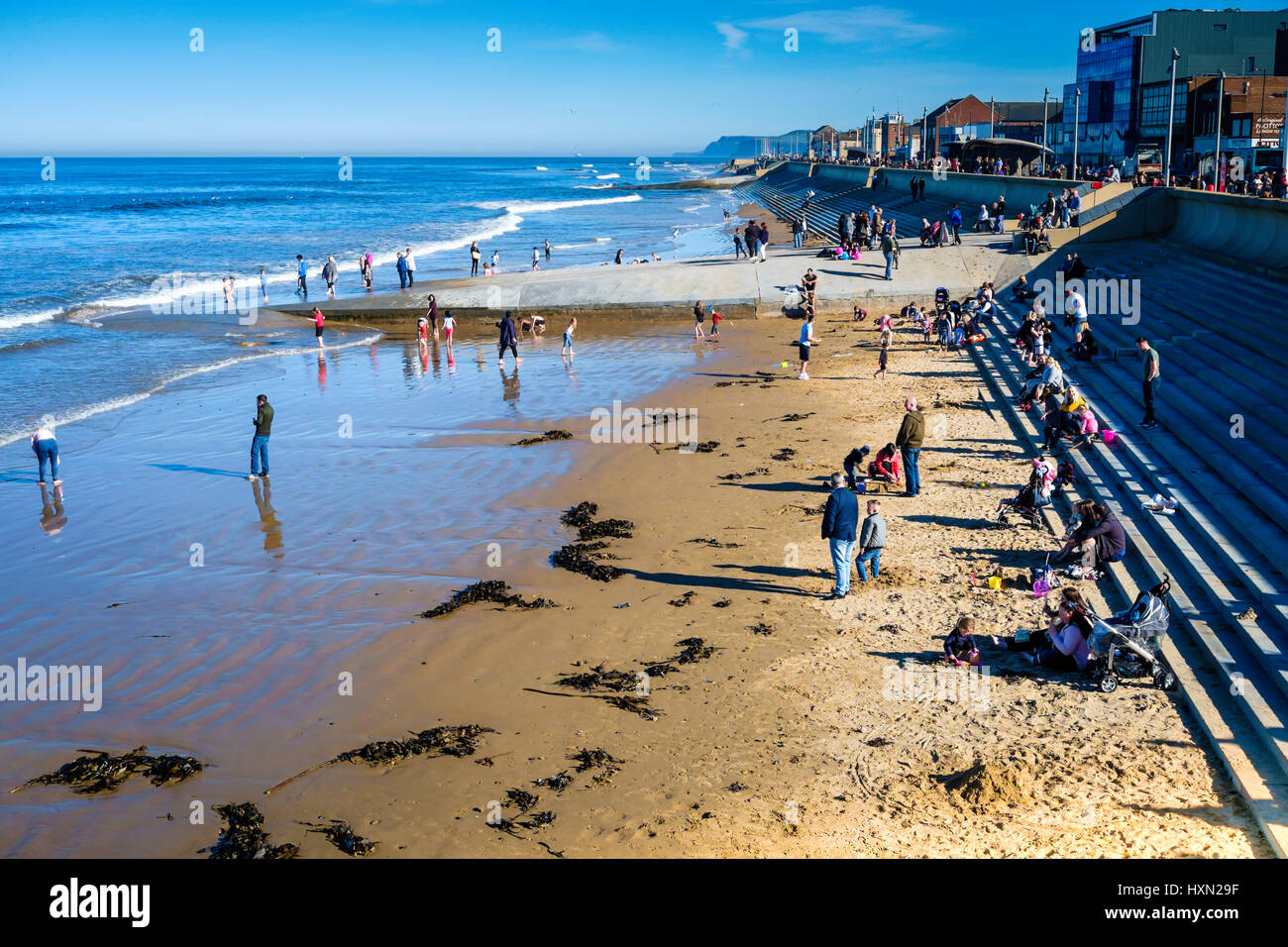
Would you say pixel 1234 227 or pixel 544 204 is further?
pixel 544 204

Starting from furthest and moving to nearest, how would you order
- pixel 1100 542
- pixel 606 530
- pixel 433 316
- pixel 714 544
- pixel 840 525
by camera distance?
pixel 433 316, pixel 606 530, pixel 714 544, pixel 1100 542, pixel 840 525

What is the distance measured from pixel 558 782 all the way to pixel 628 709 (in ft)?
4.17

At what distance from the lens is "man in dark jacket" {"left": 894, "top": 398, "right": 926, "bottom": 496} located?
1398 cm

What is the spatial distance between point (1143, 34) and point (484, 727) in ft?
263

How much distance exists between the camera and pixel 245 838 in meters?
7.23

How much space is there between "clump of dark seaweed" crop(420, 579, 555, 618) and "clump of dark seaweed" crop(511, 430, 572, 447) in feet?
21.4

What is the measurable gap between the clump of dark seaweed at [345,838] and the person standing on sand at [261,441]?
9872mm

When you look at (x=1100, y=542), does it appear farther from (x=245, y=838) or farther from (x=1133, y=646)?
(x=245, y=838)

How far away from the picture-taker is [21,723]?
9.06m

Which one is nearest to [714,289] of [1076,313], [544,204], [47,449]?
[1076,313]

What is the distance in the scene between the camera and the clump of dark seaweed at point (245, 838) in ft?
23.0

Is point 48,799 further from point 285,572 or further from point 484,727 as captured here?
point 285,572

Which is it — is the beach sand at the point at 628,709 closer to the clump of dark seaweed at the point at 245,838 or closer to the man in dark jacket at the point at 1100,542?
the clump of dark seaweed at the point at 245,838

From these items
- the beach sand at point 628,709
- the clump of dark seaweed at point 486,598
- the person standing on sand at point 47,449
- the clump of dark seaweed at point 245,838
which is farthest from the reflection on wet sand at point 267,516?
the clump of dark seaweed at point 245,838
